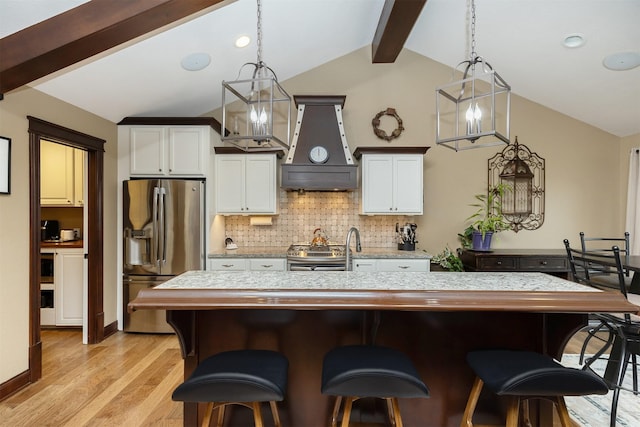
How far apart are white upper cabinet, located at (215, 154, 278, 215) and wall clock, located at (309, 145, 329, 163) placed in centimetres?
48

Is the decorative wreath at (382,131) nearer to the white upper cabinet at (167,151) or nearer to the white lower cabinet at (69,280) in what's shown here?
the white upper cabinet at (167,151)

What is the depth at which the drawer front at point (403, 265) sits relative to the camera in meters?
4.03

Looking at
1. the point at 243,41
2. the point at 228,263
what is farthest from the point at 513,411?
the point at 243,41

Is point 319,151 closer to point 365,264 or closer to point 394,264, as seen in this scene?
point 365,264

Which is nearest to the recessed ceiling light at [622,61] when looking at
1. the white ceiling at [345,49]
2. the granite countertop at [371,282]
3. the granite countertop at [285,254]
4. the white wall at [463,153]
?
the white ceiling at [345,49]

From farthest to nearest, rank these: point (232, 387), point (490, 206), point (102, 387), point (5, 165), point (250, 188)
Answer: point (490, 206) → point (250, 188) → point (102, 387) → point (5, 165) → point (232, 387)

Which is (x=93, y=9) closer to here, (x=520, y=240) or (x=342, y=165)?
(x=342, y=165)

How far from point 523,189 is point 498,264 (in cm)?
124

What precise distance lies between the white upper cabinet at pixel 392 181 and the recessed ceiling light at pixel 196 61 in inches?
79.9

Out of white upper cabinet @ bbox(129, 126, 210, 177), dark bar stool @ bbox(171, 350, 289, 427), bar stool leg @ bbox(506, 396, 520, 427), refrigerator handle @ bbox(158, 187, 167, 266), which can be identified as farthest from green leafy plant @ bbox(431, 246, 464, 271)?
dark bar stool @ bbox(171, 350, 289, 427)

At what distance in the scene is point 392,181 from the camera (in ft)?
14.1

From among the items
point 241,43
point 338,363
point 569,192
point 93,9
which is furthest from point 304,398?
point 569,192

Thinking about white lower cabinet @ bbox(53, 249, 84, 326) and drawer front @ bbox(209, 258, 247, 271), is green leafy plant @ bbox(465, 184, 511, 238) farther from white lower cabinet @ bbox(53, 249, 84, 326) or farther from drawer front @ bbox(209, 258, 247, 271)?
white lower cabinet @ bbox(53, 249, 84, 326)

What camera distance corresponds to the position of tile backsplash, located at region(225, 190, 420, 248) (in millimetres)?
4691
